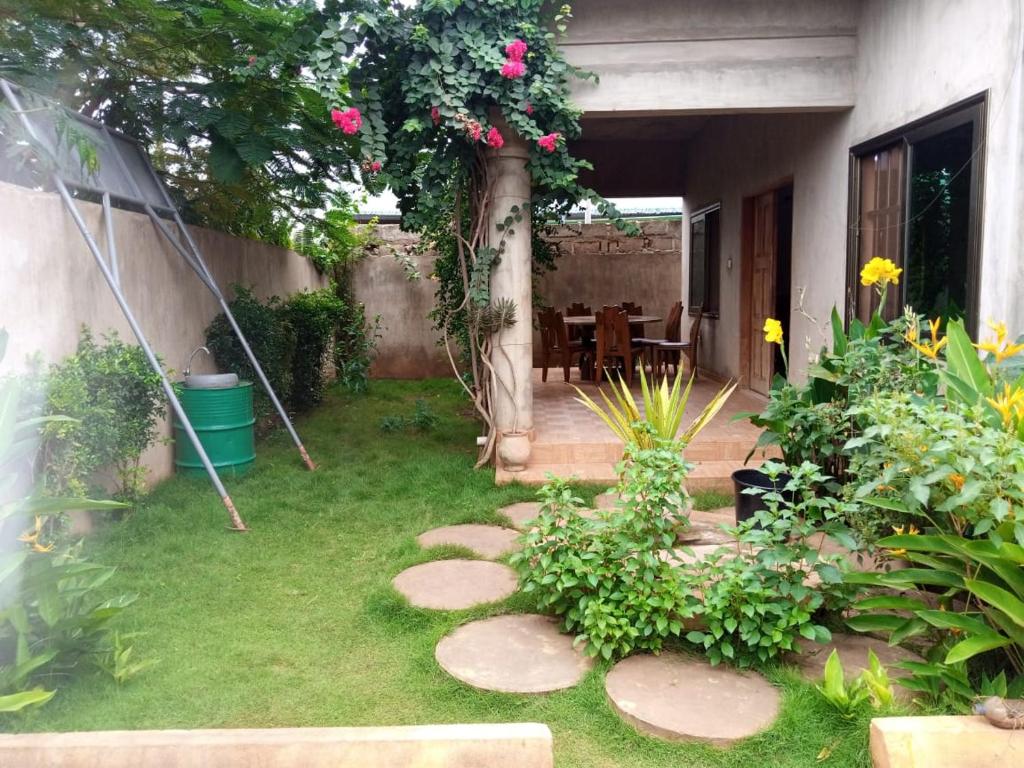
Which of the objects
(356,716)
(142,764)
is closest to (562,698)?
(356,716)

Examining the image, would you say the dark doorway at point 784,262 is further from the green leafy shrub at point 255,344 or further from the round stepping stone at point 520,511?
the green leafy shrub at point 255,344

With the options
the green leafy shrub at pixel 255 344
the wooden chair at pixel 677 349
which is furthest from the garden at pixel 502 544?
the wooden chair at pixel 677 349

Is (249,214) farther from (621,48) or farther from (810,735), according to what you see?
(810,735)

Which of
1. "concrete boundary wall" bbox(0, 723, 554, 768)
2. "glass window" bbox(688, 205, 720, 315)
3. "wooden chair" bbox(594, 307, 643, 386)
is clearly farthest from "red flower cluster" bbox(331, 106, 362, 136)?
"glass window" bbox(688, 205, 720, 315)

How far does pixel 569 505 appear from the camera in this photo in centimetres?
325

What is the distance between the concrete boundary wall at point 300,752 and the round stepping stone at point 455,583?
4.53 ft

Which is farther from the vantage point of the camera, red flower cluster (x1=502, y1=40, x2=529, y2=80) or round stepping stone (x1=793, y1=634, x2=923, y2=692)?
red flower cluster (x1=502, y1=40, x2=529, y2=80)

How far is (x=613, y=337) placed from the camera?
27.1ft

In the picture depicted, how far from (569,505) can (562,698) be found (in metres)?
0.81

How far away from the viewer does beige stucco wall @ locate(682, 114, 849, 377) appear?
574 cm

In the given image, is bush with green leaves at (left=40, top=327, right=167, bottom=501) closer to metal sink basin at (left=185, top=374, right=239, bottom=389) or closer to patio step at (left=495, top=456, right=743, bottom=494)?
metal sink basin at (left=185, top=374, right=239, bottom=389)

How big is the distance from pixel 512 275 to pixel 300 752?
414 cm

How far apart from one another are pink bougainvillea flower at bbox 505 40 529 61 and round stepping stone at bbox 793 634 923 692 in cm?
389

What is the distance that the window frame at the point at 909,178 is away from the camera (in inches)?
153
